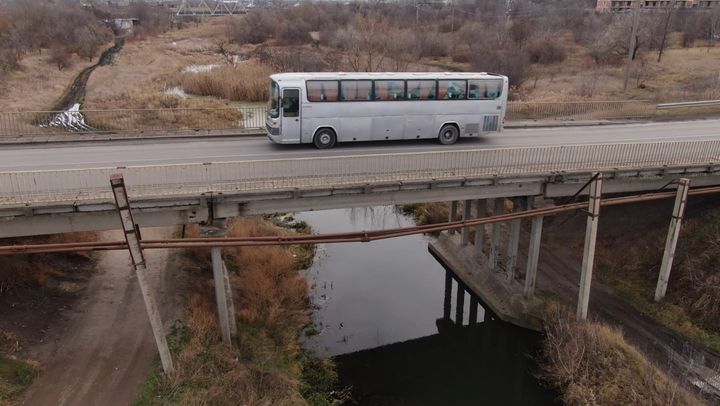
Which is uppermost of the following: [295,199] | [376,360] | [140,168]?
[140,168]

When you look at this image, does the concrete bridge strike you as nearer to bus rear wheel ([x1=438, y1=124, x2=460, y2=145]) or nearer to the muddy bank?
bus rear wheel ([x1=438, y1=124, x2=460, y2=145])

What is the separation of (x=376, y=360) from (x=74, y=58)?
6947 centimetres

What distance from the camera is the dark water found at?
19234 millimetres

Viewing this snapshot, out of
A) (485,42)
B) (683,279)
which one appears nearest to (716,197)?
(683,279)

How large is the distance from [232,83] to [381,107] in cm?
3411

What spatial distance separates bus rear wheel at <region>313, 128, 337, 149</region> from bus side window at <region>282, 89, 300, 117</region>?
1.25 m

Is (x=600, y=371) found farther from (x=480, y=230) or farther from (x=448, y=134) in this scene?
(x=448, y=134)

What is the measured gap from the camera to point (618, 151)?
68.5ft

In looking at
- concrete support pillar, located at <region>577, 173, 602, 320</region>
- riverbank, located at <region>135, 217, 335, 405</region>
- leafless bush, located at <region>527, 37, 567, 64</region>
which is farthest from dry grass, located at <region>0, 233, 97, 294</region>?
leafless bush, located at <region>527, 37, 567, 64</region>

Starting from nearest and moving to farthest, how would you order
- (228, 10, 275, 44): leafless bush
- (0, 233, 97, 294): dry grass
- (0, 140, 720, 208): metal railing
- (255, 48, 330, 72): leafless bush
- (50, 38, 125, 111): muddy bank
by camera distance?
(0, 140, 720, 208): metal railing
(0, 233, 97, 294): dry grass
(50, 38, 125, 111): muddy bank
(255, 48, 330, 72): leafless bush
(228, 10, 275, 44): leafless bush

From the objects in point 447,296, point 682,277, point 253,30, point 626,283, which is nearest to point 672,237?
point 682,277

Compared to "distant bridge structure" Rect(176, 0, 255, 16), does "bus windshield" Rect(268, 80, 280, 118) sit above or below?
below

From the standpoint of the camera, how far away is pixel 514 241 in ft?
75.0

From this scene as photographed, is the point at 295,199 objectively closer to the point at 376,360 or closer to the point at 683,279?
the point at 376,360
